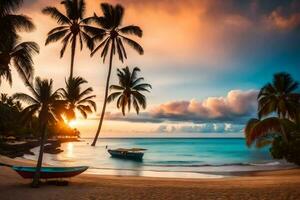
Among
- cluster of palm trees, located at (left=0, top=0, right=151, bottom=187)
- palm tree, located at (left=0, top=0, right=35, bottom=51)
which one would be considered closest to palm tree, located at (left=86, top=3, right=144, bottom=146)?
cluster of palm trees, located at (left=0, top=0, right=151, bottom=187)

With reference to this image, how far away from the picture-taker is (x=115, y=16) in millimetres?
34719

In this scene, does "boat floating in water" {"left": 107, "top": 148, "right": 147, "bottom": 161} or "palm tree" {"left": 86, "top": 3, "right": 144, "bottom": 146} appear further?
"boat floating in water" {"left": 107, "top": 148, "right": 147, "bottom": 161}

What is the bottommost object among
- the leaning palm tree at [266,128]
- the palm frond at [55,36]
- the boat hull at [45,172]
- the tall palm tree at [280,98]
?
the boat hull at [45,172]

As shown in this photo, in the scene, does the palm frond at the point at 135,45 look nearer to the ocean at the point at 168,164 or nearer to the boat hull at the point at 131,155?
the ocean at the point at 168,164

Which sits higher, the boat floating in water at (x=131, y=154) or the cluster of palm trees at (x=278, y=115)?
the cluster of palm trees at (x=278, y=115)

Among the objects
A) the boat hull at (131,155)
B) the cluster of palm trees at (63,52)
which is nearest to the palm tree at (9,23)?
the cluster of palm trees at (63,52)

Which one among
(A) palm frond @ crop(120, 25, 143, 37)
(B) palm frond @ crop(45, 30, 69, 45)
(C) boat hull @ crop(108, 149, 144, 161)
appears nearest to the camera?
(B) palm frond @ crop(45, 30, 69, 45)

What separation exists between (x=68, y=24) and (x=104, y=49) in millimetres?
5304

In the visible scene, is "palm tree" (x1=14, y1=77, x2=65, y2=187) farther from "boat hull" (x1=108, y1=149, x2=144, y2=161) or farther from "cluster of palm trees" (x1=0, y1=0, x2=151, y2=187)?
"boat hull" (x1=108, y1=149, x2=144, y2=161)

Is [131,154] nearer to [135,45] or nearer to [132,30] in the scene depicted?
[135,45]

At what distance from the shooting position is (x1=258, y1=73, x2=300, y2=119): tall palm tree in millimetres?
30828

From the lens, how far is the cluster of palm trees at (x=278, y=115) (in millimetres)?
29359

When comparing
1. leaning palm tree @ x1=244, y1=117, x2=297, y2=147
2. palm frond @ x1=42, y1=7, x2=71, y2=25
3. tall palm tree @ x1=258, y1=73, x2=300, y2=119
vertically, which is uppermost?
palm frond @ x1=42, y1=7, x2=71, y2=25

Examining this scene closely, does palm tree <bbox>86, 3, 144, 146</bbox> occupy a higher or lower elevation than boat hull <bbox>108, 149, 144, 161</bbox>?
higher
